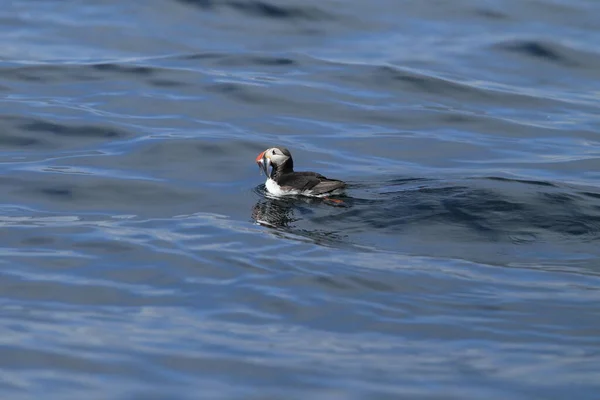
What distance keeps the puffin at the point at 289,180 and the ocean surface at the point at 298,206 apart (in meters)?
0.19

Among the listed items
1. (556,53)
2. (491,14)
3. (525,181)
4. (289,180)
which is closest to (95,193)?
(289,180)

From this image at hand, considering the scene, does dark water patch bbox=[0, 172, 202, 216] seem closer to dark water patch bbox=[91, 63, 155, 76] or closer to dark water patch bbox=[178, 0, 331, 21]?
dark water patch bbox=[91, 63, 155, 76]

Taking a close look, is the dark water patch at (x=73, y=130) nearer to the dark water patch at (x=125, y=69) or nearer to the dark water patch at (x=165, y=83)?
the dark water patch at (x=165, y=83)

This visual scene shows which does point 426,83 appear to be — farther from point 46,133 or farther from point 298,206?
point 298,206

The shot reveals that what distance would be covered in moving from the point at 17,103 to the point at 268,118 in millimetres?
4071

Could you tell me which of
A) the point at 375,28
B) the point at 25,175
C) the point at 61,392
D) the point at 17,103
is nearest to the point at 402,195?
the point at 25,175

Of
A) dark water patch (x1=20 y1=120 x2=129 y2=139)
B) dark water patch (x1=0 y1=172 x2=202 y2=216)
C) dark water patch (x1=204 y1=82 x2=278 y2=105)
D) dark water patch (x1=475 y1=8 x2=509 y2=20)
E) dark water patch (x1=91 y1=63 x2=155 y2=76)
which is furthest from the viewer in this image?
dark water patch (x1=475 y1=8 x2=509 y2=20)

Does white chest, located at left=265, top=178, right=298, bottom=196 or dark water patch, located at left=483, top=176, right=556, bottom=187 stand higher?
dark water patch, located at left=483, top=176, right=556, bottom=187

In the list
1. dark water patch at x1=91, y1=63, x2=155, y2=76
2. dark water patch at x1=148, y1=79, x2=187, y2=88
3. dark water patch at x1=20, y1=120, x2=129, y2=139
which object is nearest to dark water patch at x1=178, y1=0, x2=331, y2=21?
dark water patch at x1=91, y1=63, x2=155, y2=76

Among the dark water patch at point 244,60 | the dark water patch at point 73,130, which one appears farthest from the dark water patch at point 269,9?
the dark water patch at point 73,130

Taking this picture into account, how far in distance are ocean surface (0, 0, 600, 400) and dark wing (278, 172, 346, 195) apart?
21 centimetres

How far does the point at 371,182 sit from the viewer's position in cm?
1378

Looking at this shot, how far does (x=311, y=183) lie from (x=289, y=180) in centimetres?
42

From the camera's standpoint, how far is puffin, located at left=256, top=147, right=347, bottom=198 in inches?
498
